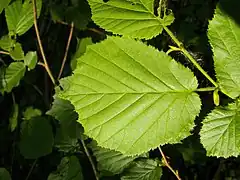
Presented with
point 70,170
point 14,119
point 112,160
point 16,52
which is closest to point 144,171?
point 112,160

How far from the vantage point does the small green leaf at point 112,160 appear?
1.29 m

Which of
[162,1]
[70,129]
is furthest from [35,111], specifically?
[162,1]

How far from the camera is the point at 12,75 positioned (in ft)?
5.00

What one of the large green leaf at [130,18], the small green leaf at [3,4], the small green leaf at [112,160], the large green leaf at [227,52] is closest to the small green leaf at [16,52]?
the small green leaf at [3,4]

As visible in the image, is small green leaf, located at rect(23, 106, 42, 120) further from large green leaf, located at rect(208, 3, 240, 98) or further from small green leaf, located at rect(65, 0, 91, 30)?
large green leaf, located at rect(208, 3, 240, 98)

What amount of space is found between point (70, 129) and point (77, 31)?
52 centimetres

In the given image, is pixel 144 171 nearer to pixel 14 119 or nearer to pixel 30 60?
pixel 30 60

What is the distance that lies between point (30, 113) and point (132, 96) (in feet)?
3.07

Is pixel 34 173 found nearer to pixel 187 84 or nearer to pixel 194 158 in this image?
pixel 194 158

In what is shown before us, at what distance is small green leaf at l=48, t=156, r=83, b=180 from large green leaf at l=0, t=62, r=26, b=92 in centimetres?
28

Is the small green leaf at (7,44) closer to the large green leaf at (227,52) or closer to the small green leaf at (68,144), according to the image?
the small green leaf at (68,144)

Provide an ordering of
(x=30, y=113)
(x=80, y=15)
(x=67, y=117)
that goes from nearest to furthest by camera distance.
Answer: (x=67, y=117) < (x=80, y=15) < (x=30, y=113)

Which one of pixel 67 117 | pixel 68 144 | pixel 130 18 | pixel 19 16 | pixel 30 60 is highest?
pixel 130 18

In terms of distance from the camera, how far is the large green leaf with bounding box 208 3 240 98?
2.73 feet
